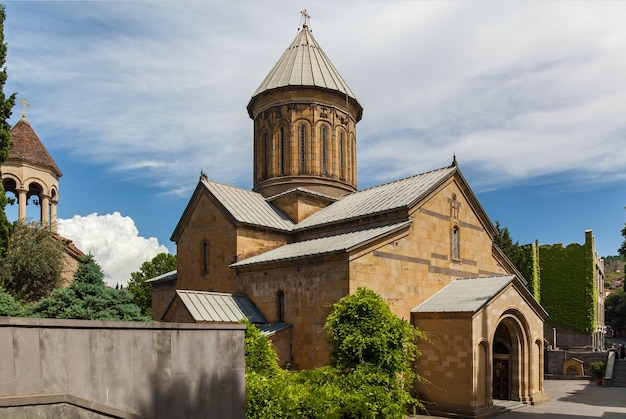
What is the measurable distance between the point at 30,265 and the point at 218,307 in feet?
31.6

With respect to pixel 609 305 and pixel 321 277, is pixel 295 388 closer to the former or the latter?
pixel 321 277

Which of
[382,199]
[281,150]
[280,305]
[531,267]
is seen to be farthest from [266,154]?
[531,267]

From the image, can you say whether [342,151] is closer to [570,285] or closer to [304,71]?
[304,71]

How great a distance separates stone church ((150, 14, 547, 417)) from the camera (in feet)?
44.3

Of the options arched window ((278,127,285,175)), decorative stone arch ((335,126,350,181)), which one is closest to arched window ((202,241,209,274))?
arched window ((278,127,285,175))

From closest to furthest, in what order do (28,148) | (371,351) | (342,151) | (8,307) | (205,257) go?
(371,351) → (8,307) → (205,257) → (342,151) → (28,148)

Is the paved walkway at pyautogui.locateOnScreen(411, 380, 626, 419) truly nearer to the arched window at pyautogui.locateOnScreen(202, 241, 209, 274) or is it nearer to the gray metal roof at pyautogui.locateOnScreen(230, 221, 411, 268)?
the gray metal roof at pyautogui.locateOnScreen(230, 221, 411, 268)

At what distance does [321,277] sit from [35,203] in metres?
19.0

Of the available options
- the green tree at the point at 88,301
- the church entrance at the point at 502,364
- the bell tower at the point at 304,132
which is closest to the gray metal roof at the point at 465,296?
the church entrance at the point at 502,364

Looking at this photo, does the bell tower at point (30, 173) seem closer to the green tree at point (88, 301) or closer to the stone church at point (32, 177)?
the stone church at point (32, 177)

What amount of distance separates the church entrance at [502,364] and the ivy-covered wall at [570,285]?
19.2 metres

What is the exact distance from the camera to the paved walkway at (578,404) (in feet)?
45.2

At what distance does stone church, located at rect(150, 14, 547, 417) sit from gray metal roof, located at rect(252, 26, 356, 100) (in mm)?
99

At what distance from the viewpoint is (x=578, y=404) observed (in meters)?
16.0
